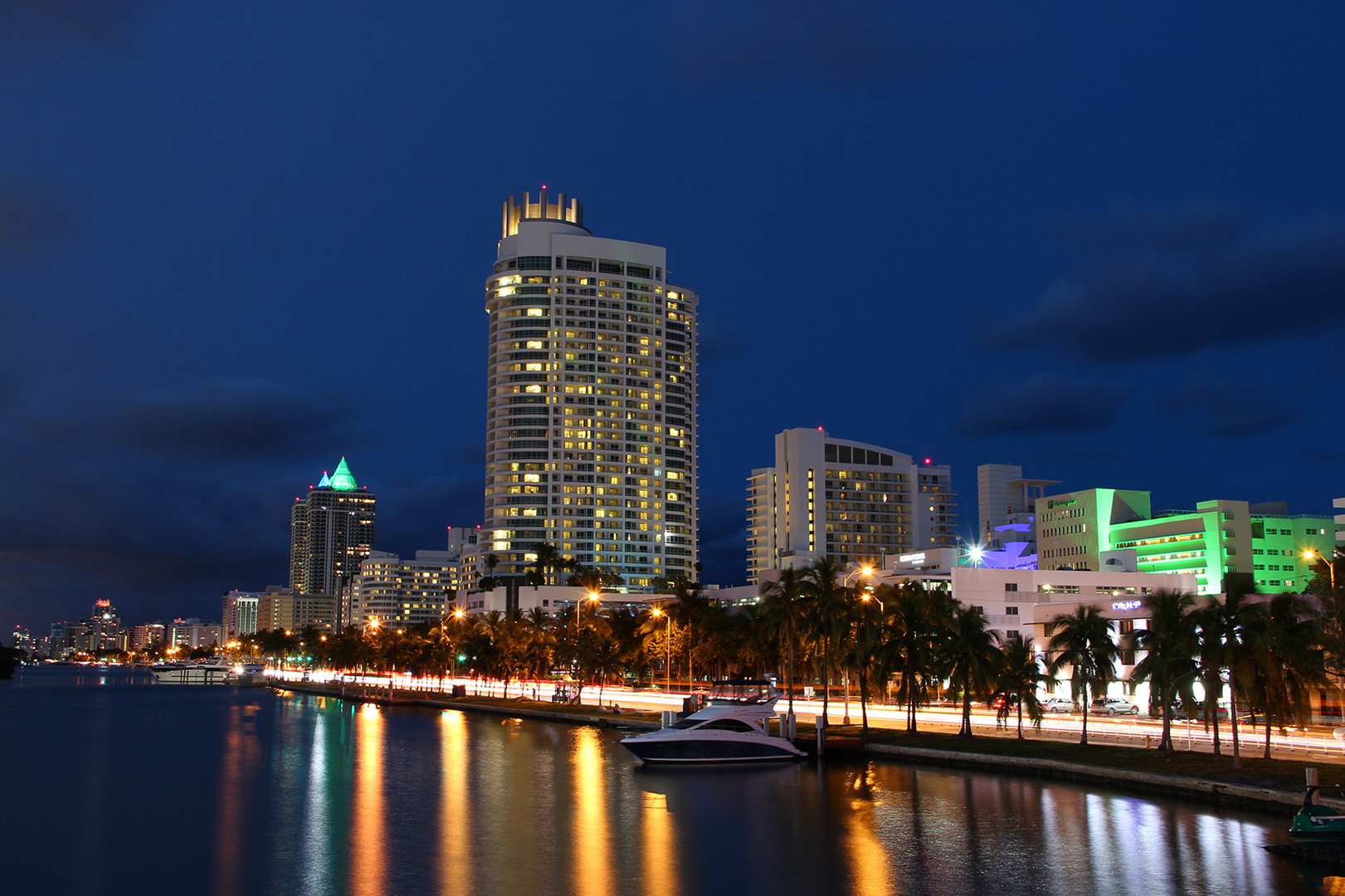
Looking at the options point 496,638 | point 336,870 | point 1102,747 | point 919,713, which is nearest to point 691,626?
point 496,638

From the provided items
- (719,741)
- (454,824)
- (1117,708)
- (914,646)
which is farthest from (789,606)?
(454,824)

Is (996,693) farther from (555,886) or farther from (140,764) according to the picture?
(140,764)

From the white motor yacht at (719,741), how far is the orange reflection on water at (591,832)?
3.81 m

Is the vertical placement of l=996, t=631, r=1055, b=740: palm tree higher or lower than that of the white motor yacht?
higher

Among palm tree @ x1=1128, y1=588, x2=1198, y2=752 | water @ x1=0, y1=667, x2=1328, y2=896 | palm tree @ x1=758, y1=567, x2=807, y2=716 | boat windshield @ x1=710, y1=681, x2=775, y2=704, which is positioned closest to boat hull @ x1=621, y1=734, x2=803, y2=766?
water @ x1=0, y1=667, x2=1328, y2=896

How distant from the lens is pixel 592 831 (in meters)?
46.4

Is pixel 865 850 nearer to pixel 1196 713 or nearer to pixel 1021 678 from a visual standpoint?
pixel 1196 713

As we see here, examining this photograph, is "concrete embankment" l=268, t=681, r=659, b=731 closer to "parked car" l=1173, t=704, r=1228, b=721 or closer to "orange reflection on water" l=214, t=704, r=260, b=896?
"orange reflection on water" l=214, t=704, r=260, b=896

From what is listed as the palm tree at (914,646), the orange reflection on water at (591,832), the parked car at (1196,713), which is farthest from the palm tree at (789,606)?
the parked car at (1196,713)

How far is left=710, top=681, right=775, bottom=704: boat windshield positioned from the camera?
252 feet

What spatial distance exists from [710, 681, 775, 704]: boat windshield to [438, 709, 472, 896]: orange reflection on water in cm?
1844

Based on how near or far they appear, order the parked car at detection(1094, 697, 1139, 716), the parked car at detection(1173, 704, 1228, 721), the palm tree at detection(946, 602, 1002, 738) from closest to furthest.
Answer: the parked car at detection(1173, 704, 1228, 721), the palm tree at detection(946, 602, 1002, 738), the parked car at detection(1094, 697, 1139, 716)

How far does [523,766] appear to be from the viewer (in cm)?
7031

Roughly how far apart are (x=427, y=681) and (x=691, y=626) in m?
72.8
